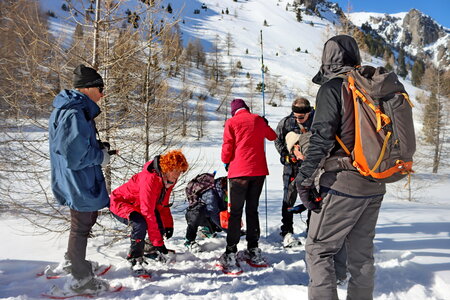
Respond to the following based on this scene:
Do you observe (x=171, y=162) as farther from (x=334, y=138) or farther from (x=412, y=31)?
(x=412, y=31)

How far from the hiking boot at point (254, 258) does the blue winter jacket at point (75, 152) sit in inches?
71.8

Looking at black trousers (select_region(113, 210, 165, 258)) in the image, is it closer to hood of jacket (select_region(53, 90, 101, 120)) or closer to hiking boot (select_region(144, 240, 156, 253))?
hiking boot (select_region(144, 240, 156, 253))

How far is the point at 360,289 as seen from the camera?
2.21 metres

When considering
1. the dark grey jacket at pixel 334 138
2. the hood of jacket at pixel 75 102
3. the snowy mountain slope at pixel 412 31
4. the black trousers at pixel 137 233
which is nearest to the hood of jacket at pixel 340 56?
the dark grey jacket at pixel 334 138

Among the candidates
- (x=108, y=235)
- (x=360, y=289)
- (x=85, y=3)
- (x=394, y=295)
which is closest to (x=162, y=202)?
(x=108, y=235)

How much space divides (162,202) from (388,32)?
17725 cm

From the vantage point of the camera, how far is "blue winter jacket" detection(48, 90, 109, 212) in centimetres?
241

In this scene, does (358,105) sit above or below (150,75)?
below

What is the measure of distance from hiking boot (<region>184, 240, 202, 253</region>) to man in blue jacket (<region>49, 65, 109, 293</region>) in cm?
126

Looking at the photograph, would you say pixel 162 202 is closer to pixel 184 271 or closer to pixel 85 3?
pixel 184 271

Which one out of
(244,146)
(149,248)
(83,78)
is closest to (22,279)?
(149,248)

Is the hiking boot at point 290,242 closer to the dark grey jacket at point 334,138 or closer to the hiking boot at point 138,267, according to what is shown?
the hiking boot at point 138,267

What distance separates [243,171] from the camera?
11.1 ft

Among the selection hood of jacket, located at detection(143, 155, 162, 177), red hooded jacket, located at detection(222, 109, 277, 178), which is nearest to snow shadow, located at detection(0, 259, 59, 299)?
hood of jacket, located at detection(143, 155, 162, 177)
